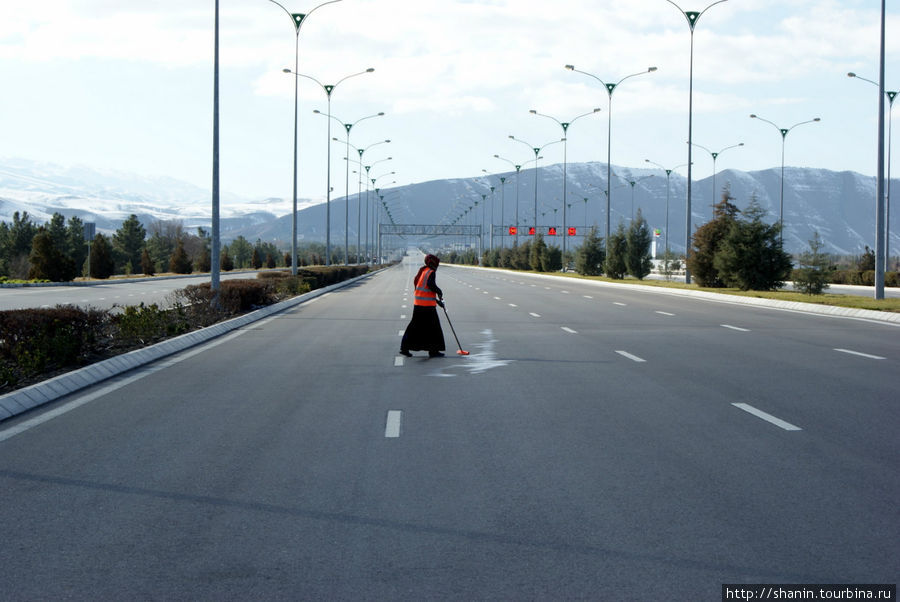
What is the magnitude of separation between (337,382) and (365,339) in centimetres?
689

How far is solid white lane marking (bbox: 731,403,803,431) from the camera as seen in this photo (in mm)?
9523

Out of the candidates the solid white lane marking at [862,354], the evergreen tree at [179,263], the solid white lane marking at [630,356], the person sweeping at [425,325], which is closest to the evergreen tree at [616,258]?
the evergreen tree at [179,263]

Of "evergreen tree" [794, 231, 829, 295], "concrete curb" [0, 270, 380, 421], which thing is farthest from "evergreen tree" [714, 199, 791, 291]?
"concrete curb" [0, 270, 380, 421]

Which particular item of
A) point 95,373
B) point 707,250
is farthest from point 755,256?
point 95,373

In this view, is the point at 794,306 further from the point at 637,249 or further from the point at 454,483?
the point at 637,249

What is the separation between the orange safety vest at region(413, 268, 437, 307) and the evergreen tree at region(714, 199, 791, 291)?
30.5 metres

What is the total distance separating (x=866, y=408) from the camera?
35.2 ft

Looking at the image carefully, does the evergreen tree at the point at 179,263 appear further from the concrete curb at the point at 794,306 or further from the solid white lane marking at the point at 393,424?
the solid white lane marking at the point at 393,424

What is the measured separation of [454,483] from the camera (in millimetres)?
7215

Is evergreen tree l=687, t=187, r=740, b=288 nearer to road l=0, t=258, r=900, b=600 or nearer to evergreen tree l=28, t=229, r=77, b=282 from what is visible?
road l=0, t=258, r=900, b=600

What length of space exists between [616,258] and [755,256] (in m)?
24.8

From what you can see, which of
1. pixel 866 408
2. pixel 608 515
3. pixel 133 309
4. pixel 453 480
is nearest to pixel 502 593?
pixel 608 515

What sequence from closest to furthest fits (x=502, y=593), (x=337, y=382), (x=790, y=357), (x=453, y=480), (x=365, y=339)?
(x=502, y=593) < (x=453, y=480) < (x=337, y=382) < (x=790, y=357) < (x=365, y=339)

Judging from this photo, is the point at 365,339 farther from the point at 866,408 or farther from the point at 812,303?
the point at 812,303
